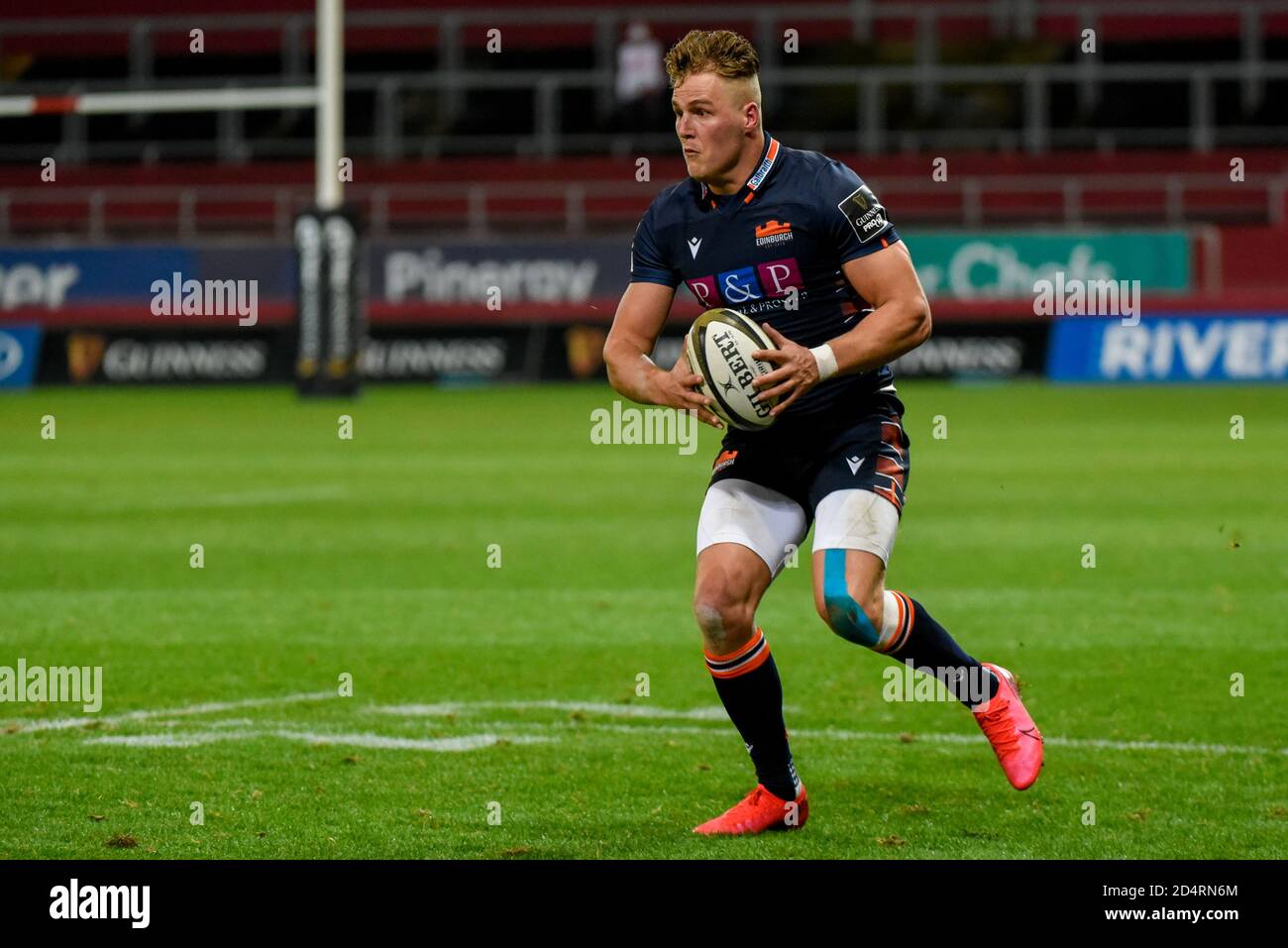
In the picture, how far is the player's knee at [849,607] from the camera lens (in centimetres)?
601

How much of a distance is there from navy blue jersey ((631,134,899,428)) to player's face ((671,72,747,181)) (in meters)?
0.17

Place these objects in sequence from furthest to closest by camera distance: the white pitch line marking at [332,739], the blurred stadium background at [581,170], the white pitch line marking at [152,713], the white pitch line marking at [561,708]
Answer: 1. the blurred stadium background at [581,170]
2. the white pitch line marking at [561,708]
3. the white pitch line marking at [152,713]
4. the white pitch line marking at [332,739]

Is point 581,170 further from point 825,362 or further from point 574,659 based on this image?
point 825,362

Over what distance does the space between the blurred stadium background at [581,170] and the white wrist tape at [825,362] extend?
866 inches

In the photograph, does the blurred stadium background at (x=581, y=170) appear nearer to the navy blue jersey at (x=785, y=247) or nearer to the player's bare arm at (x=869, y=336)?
the navy blue jersey at (x=785, y=247)

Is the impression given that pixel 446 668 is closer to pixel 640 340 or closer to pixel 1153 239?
pixel 640 340

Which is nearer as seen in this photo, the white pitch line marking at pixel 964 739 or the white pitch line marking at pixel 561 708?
the white pitch line marking at pixel 964 739

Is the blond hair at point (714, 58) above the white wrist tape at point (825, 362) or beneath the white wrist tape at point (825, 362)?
above

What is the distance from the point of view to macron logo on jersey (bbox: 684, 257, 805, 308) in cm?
624

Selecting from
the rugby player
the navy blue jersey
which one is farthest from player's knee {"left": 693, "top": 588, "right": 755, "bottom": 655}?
the navy blue jersey

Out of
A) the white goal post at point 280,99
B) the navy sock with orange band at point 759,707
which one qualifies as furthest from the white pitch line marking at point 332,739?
the white goal post at point 280,99

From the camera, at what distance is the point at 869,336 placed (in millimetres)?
6004

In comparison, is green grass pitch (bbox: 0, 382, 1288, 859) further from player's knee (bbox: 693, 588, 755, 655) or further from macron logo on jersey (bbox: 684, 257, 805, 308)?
macron logo on jersey (bbox: 684, 257, 805, 308)

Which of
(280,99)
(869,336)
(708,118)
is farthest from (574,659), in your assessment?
(280,99)
